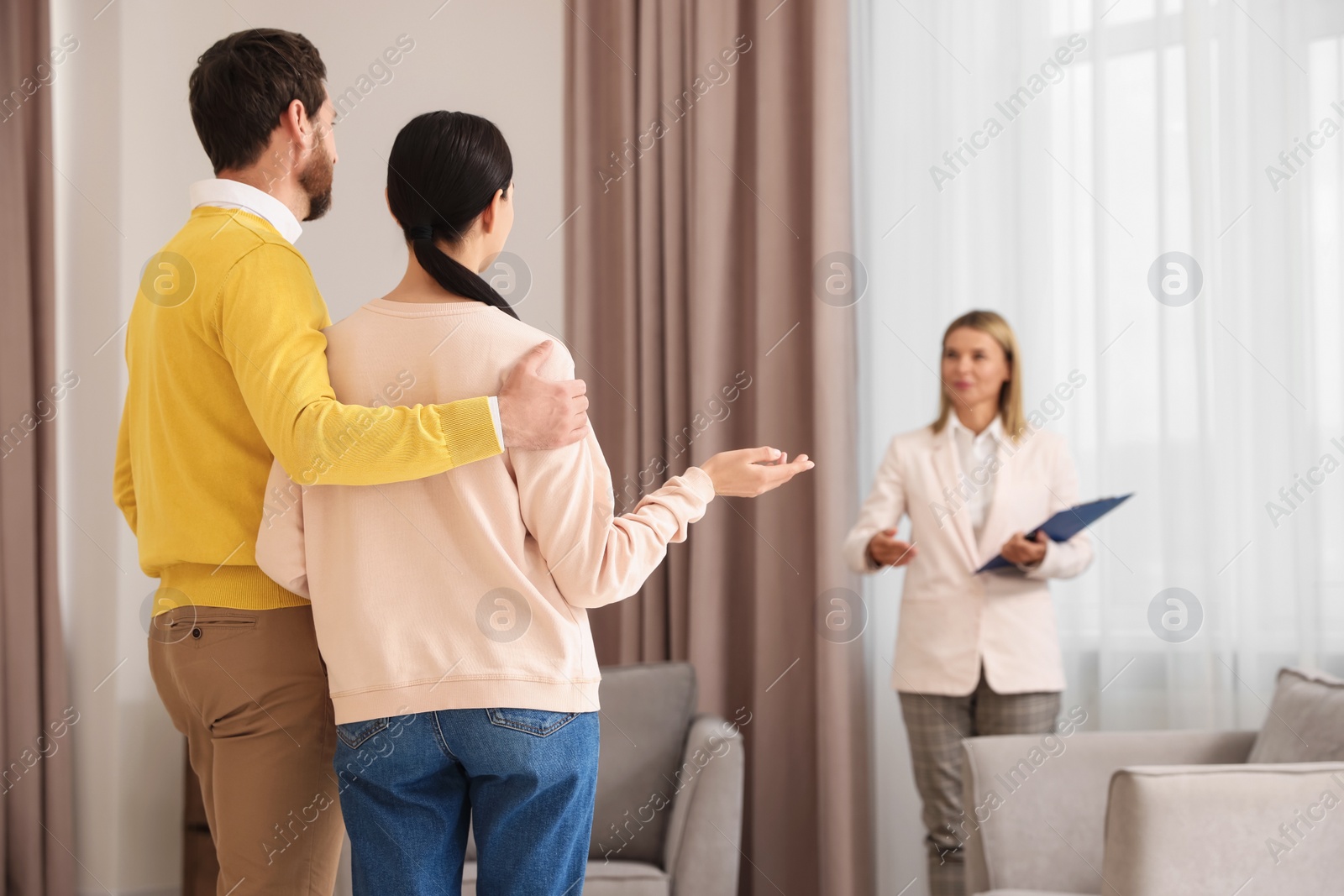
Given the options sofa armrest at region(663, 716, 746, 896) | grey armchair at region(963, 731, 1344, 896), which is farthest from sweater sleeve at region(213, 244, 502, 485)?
Answer: sofa armrest at region(663, 716, 746, 896)

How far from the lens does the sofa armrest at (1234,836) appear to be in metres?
1.54

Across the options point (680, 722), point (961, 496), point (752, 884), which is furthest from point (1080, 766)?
point (752, 884)

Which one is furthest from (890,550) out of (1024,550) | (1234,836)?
(1234,836)

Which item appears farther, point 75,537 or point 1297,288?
point 75,537

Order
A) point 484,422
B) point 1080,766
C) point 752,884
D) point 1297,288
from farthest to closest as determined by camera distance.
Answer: point 752,884 < point 1297,288 < point 1080,766 < point 484,422

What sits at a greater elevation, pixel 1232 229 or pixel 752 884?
pixel 1232 229

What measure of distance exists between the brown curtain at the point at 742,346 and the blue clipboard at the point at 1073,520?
2.20 feet

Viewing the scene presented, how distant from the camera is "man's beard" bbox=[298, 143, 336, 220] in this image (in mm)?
1217

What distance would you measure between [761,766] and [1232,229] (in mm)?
1809

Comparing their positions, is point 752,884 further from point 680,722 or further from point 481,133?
point 481,133

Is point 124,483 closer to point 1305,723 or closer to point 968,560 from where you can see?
point 968,560

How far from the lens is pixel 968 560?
2383 millimetres

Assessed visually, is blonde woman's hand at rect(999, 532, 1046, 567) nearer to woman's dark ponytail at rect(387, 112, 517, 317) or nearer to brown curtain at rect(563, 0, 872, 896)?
brown curtain at rect(563, 0, 872, 896)

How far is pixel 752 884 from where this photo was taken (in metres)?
2.88
